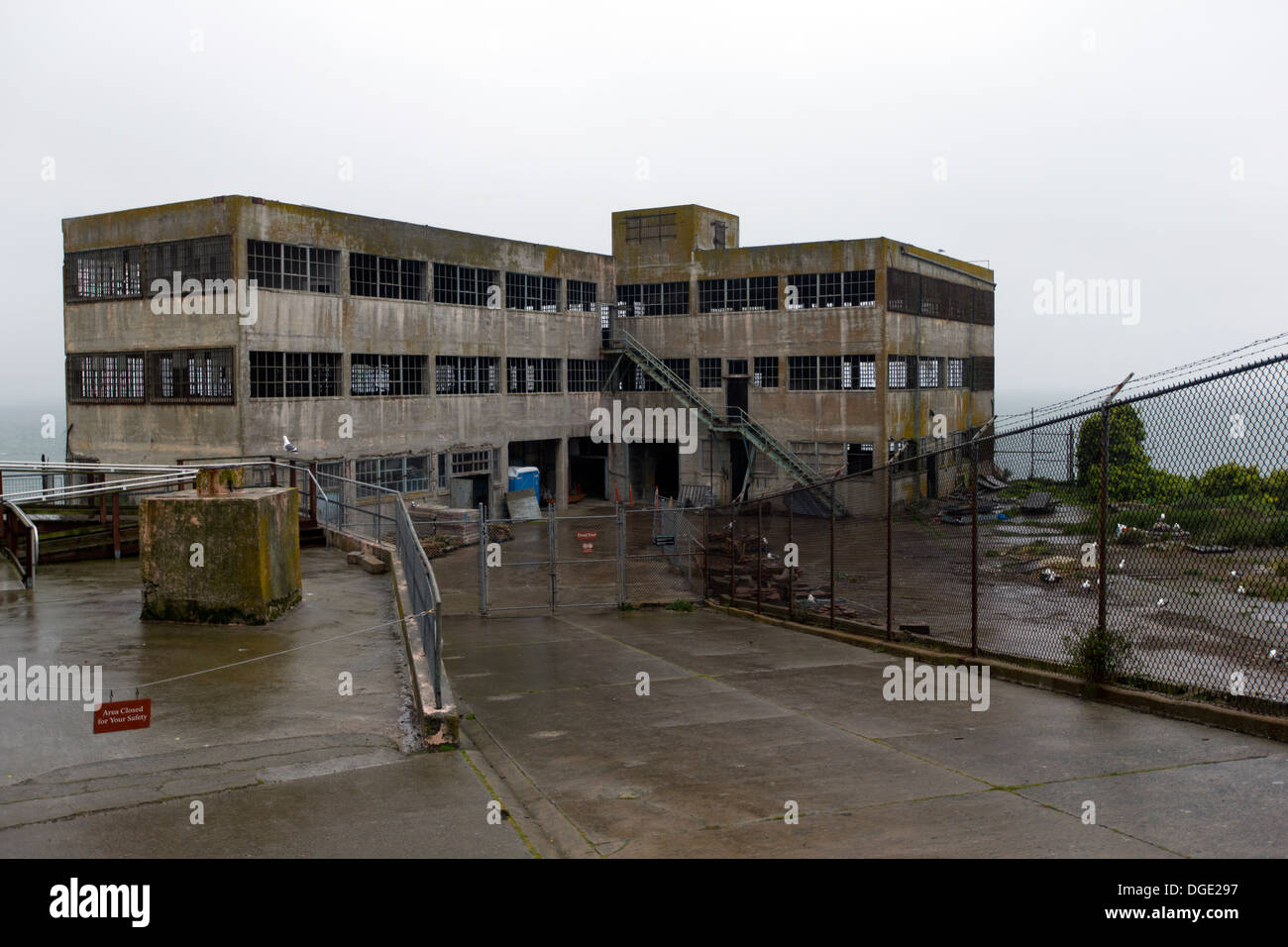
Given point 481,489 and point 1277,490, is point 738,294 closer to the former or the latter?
point 481,489

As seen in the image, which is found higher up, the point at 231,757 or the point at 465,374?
the point at 465,374

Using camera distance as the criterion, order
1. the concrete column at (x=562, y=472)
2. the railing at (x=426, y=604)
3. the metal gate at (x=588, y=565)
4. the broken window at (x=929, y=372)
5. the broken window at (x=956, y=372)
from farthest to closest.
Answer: the broken window at (x=956, y=372)
the concrete column at (x=562, y=472)
the broken window at (x=929, y=372)
the metal gate at (x=588, y=565)
the railing at (x=426, y=604)

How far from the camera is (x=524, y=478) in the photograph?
45406 millimetres

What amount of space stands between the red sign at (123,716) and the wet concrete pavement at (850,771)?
3.04 meters

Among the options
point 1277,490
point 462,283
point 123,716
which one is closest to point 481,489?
point 462,283

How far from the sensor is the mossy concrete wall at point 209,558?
13883 millimetres

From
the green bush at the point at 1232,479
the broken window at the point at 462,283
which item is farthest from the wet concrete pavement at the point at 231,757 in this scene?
the broken window at the point at 462,283

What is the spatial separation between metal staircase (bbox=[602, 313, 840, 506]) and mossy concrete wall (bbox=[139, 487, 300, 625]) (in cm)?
3250

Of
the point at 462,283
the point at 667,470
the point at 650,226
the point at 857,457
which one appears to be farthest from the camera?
the point at 667,470

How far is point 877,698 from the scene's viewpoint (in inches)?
484

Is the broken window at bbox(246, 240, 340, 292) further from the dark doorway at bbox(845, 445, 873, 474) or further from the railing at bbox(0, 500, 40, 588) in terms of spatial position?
the dark doorway at bbox(845, 445, 873, 474)

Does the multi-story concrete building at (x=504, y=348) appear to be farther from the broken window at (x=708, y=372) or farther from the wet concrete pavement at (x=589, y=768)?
the wet concrete pavement at (x=589, y=768)

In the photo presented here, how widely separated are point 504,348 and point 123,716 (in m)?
36.4

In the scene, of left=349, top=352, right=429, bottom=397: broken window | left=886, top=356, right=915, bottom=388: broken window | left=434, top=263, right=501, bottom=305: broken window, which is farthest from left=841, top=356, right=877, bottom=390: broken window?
left=349, top=352, right=429, bottom=397: broken window
